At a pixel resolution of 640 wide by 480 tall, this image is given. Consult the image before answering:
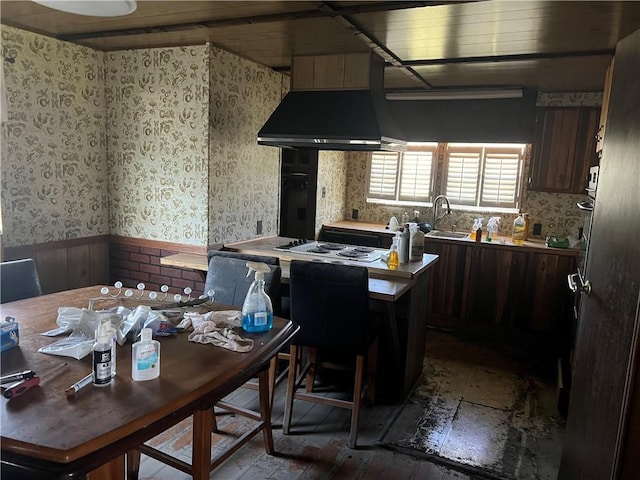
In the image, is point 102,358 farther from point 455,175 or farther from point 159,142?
point 455,175

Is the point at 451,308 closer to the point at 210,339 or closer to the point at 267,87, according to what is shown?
the point at 267,87

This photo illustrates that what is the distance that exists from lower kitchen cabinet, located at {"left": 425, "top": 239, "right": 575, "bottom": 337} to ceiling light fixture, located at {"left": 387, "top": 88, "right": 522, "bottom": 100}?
1.35 metres

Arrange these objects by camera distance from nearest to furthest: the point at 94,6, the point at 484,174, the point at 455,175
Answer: the point at 94,6 < the point at 484,174 < the point at 455,175

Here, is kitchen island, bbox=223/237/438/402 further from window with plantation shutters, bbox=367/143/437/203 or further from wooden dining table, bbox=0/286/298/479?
window with plantation shutters, bbox=367/143/437/203

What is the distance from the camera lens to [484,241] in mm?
4266

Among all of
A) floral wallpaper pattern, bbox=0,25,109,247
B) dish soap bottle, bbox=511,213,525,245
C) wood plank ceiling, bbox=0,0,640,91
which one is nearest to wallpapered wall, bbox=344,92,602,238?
dish soap bottle, bbox=511,213,525,245

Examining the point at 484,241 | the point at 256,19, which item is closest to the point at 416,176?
the point at 484,241

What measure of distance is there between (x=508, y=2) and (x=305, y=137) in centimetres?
142

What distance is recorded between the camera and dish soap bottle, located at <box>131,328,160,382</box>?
1.34m

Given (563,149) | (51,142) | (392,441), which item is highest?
(563,149)

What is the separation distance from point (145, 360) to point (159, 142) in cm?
246

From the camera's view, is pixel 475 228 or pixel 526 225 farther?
pixel 475 228

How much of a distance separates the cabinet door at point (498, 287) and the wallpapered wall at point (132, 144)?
218 centimetres

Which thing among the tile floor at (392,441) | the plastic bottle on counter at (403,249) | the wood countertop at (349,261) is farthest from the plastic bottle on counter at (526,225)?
the plastic bottle on counter at (403,249)
